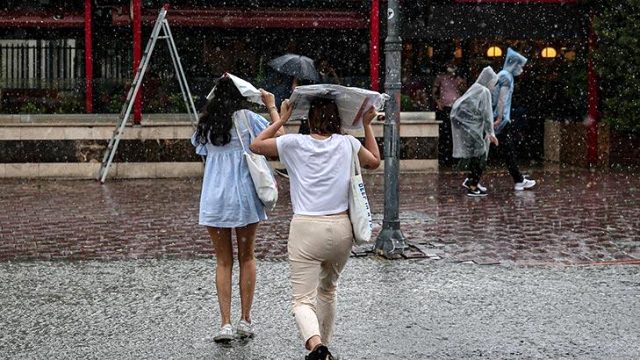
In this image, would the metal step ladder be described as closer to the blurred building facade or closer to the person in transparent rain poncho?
the blurred building facade

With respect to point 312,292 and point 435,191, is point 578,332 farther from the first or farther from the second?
point 435,191

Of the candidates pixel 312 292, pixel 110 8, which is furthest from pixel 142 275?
pixel 110 8

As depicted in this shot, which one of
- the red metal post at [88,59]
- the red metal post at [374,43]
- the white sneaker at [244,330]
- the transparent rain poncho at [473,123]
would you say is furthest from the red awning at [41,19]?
the white sneaker at [244,330]

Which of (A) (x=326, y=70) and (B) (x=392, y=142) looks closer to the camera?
(B) (x=392, y=142)

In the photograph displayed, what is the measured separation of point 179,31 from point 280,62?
18.5 feet

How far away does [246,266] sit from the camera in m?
7.21

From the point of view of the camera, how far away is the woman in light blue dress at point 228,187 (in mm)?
7023

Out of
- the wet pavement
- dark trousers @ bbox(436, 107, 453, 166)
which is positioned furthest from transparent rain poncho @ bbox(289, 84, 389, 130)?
dark trousers @ bbox(436, 107, 453, 166)

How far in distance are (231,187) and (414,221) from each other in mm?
5546

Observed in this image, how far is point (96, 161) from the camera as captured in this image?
56.3 feet

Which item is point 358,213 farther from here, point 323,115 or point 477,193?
point 477,193

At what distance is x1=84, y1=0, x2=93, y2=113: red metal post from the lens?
1717 centimetres

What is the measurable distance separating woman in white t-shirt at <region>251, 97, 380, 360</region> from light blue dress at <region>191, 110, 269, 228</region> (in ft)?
2.70

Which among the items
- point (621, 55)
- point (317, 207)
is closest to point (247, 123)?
point (317, 207)
